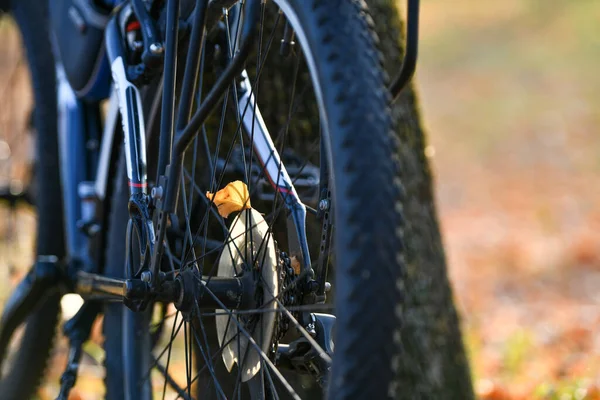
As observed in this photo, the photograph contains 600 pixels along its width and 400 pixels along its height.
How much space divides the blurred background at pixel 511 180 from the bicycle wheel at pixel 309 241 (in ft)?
2.12

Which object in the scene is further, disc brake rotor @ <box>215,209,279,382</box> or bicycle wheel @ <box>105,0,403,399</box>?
disc brake rotor @ <box>215,209,279,382</box>

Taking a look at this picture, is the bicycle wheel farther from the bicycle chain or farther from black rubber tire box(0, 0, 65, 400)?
black rubber tire box(0, 0, 65, 400)

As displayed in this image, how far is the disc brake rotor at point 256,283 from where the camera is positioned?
1.49 metres

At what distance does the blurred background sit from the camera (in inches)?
126

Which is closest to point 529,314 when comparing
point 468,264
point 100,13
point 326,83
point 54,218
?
point 468,264

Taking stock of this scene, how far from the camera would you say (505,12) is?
11703 mm

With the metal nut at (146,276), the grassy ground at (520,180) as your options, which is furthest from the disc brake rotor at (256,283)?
the grassy ground at (520,180)

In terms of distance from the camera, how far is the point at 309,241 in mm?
1569

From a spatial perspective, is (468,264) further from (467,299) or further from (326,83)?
(326,83)

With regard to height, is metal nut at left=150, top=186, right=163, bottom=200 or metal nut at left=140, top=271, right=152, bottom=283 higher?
metal nut at left=150, top=186, right=163, bottom=200

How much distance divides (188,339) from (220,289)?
0.76ft

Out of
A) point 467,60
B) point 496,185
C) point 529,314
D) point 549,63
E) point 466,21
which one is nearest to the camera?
point 529,314

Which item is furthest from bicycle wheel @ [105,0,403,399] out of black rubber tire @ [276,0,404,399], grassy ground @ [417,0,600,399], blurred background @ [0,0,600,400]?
grassy ground @ [417,0,600,399]

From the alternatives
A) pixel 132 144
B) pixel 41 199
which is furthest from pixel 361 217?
pixel 41 199
